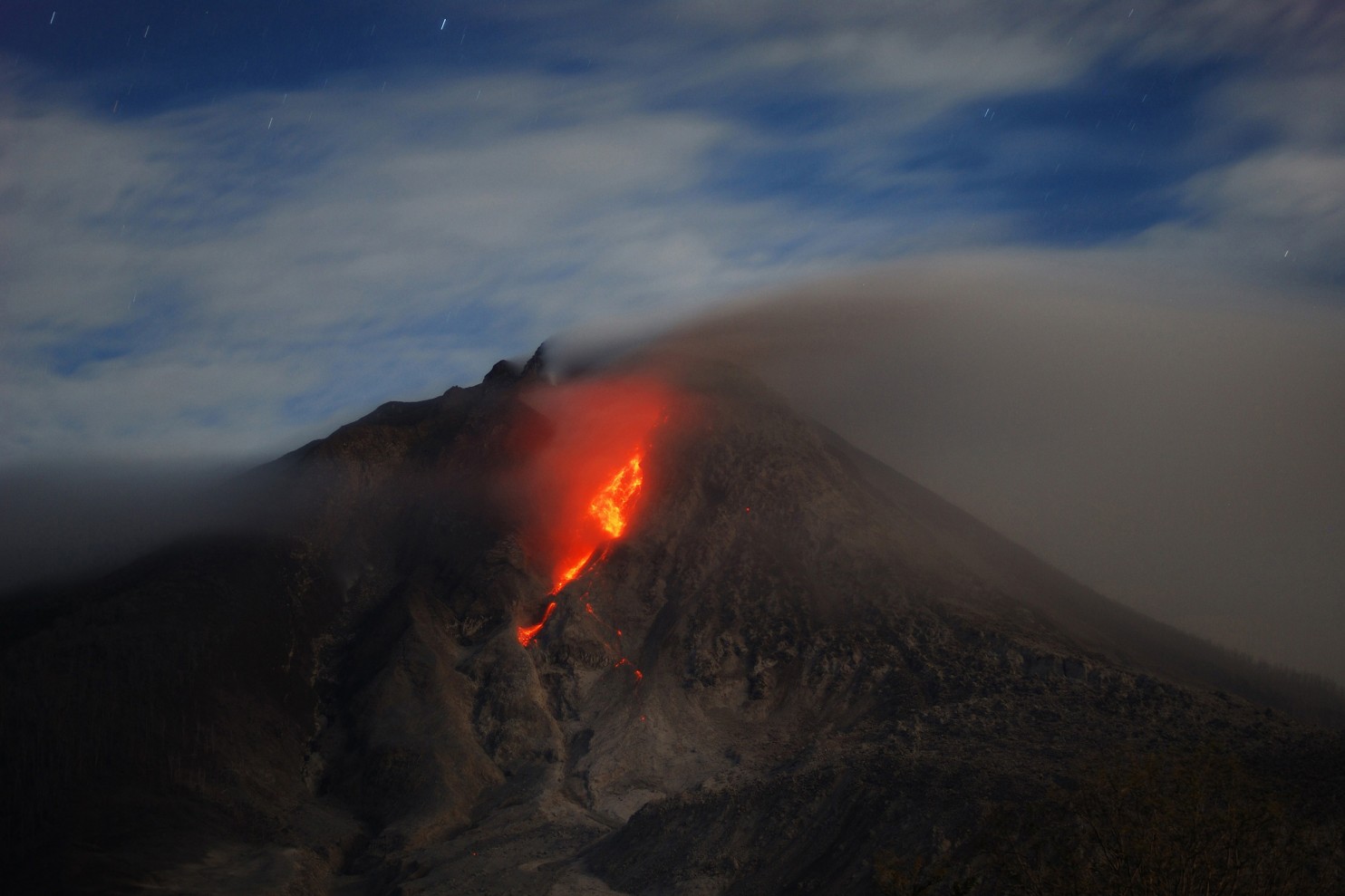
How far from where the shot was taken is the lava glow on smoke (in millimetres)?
117812

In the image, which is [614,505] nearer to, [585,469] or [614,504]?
[614,504]

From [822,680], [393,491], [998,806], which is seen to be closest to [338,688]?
[393,491]

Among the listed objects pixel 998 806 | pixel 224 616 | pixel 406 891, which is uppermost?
pixel 224 616

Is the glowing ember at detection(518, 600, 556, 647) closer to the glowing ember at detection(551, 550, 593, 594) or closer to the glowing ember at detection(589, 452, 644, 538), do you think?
the glowing ember at detection(551, 550, 593, 594)

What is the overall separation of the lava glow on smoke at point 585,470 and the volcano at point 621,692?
359mm

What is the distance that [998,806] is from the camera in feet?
199

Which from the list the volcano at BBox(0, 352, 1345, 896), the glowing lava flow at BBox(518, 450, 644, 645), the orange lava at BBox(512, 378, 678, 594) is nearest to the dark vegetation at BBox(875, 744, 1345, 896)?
the volcano at BBox(0, 352, 1345, 896)

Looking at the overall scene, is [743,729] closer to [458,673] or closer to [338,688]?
[458,673]

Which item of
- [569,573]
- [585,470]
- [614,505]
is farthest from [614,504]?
[569,573]

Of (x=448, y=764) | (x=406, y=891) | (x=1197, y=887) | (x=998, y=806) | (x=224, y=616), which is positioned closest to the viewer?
(x=1197, y=887)

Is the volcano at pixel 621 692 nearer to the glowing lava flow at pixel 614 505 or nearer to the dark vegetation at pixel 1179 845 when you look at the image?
the dark vegetation at pixel 1179 845

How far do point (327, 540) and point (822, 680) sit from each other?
168 ft

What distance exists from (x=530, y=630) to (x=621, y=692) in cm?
1268

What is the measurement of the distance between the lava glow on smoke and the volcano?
36 cm
